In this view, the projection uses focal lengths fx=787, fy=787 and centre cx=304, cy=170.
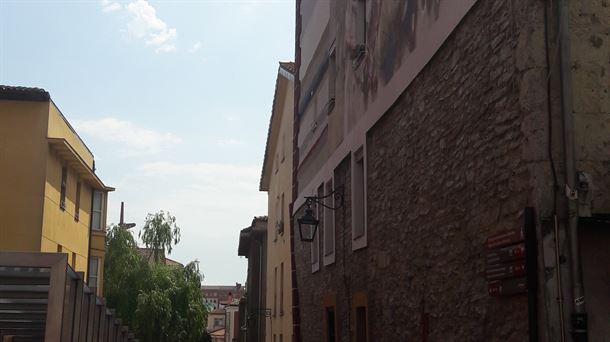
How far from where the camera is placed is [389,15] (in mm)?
10336

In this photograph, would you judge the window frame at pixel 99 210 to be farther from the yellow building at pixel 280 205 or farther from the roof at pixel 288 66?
the roof at pixel 288 66

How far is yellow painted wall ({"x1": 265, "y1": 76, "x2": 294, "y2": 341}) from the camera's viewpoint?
22.6m

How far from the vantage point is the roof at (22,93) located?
71.3 ft

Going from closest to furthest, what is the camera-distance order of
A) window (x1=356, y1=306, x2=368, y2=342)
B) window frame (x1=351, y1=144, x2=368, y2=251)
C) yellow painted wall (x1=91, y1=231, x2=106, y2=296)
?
window (x1=356, y1=306, x2=368, y2=342), window frame (x1=351, y1=144, x2=368, y2=251), yellow painted wall (x1=91, y1=231, x2=106, y2=296)

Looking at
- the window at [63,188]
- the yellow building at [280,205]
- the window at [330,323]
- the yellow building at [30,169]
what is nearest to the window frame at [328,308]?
the window at [330,323]

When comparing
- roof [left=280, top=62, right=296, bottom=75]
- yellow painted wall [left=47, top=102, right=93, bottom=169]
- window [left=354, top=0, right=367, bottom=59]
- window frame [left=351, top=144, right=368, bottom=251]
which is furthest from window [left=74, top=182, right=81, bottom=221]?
window [left=354, top=0, right=367, bottom=59]

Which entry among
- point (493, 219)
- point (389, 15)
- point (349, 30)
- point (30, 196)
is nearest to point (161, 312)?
point (30, 196)

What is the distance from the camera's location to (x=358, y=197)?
12.5m

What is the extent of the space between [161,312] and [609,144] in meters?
35.9

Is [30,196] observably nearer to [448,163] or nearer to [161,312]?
[448,163]

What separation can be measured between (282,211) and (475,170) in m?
17.9

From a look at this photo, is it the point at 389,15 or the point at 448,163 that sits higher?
the point at 389,15

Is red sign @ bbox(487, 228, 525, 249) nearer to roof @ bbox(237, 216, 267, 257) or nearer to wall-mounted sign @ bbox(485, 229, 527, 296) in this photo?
wall-mounted sign @ bbox(485, 229, 527, 296)

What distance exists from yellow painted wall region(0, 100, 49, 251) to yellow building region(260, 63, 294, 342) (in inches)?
272
